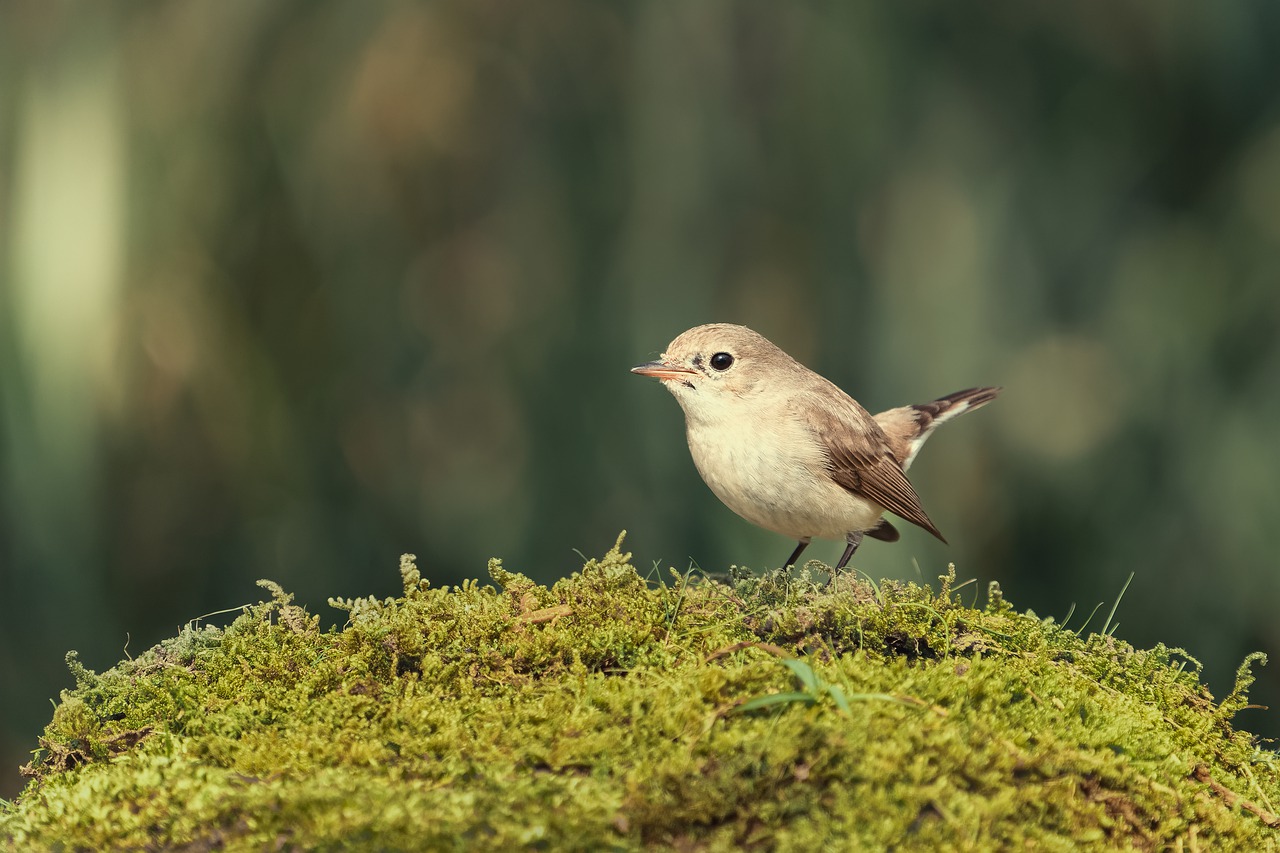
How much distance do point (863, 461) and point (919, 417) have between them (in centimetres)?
94

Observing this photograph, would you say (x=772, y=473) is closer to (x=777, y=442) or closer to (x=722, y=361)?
(x=777, y=442)

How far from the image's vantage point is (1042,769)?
2576 millimetres

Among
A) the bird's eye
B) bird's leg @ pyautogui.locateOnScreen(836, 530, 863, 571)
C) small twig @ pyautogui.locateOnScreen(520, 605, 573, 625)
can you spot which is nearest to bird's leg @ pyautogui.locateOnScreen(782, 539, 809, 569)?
bird's leg @ pyautogui.locateOnScreen(836, 530, 863, 571)

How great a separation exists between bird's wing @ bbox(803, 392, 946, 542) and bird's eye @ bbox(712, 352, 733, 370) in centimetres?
34

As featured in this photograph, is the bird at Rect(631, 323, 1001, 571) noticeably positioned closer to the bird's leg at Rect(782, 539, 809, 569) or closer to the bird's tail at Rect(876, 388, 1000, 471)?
the bird's leg at Rect(782, 539, 809, 569)

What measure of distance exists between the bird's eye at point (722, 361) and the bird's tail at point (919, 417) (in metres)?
1.21

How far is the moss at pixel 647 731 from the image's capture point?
2334 mm

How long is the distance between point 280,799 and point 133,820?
0.35 meters

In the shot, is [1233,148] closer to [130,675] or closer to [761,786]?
[761,786]

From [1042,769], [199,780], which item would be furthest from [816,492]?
[199,780]

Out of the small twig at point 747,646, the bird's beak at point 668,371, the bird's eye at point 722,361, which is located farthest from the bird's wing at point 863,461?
the small twig at point 747,646

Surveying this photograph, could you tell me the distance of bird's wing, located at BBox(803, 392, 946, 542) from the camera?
194 inches

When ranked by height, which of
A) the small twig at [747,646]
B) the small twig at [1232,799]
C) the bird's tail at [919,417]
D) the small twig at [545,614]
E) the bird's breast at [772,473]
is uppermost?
the bird's tail at [919,417]

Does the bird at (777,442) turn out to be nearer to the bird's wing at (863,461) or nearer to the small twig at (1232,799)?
the bird's wing at (863,461)
